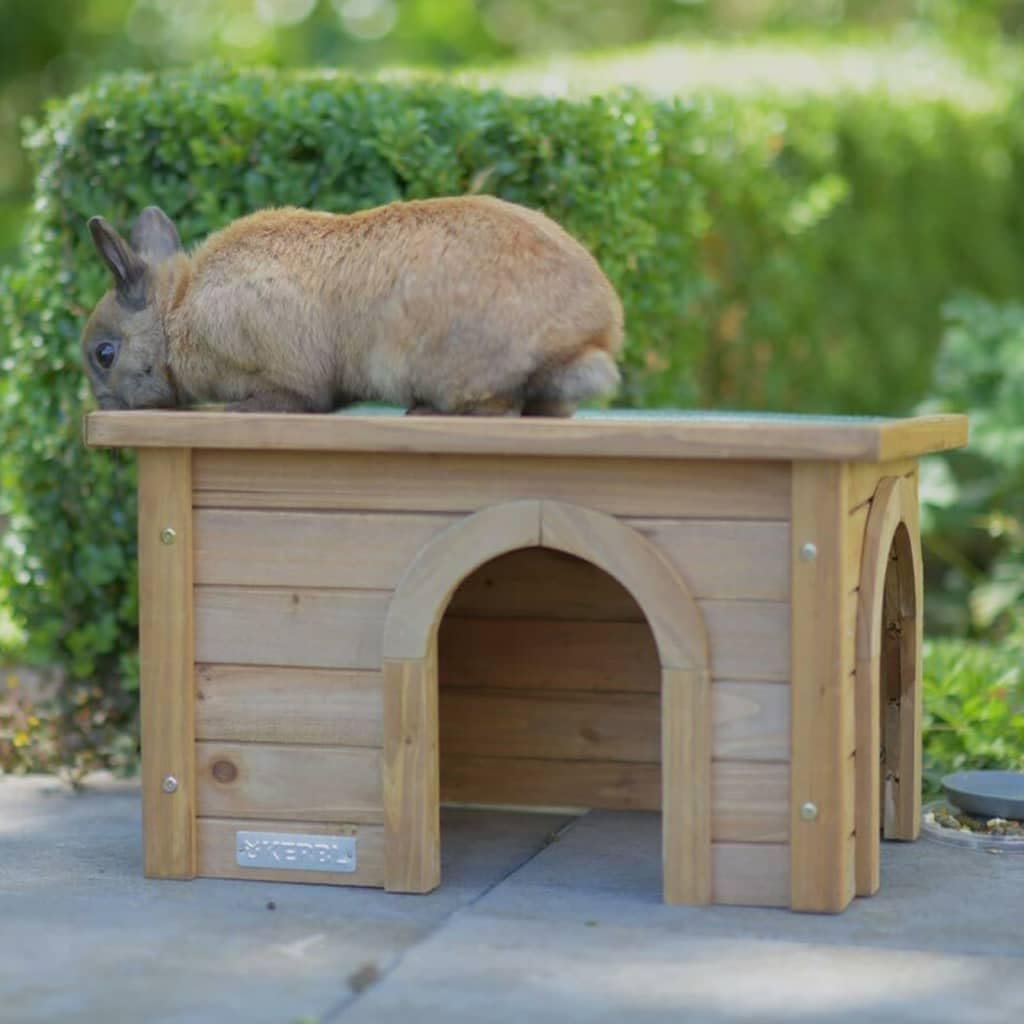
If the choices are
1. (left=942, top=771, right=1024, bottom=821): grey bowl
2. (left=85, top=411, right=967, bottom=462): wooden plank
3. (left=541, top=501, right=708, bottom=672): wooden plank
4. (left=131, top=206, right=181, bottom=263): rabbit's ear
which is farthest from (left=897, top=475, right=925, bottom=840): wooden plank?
(left=131, top=206, right=181, bottom=263): rabbit's ear

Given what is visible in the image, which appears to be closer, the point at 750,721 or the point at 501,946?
the point at 501,946

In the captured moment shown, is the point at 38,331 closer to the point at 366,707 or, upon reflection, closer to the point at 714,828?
the point at 366,707

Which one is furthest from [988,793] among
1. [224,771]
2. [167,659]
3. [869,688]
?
[167,659]

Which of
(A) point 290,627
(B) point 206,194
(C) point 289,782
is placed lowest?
(C) point 289,782

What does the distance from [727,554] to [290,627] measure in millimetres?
966

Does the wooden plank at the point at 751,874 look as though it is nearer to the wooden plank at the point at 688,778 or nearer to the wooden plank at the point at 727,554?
the wooden plank at the point at 688,778

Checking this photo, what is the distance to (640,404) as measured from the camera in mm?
5848

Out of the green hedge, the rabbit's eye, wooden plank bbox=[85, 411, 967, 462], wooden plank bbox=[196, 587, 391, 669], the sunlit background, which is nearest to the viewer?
wooden plank bbox=[85, 411, 967, 462]

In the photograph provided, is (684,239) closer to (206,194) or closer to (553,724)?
(206,194)

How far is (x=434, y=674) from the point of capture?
153 inches

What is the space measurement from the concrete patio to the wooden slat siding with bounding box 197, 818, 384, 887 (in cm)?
4

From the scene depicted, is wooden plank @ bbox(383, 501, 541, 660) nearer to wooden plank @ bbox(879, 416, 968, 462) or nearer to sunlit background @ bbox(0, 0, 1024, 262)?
wooden plank @ bbox(879, 416, 968, 462)

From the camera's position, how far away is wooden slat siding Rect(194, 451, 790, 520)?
371 cm

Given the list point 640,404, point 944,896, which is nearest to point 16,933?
point 944,896
